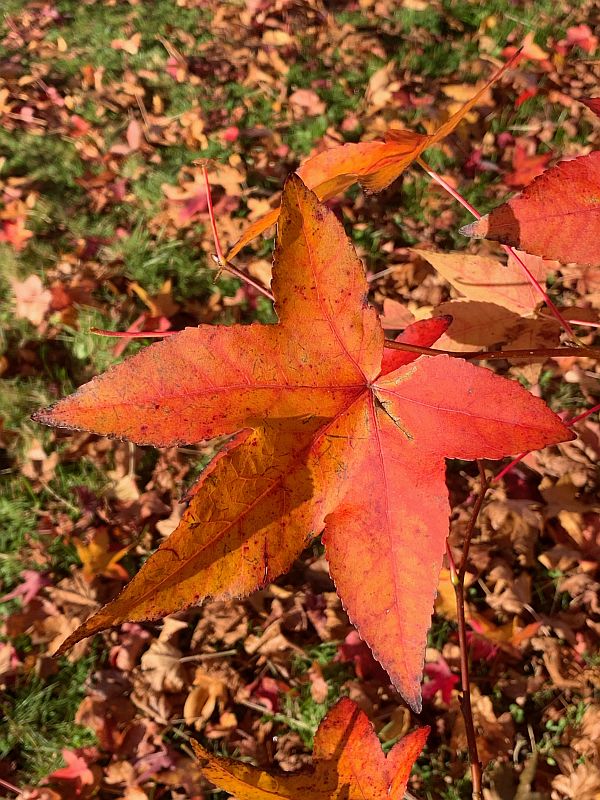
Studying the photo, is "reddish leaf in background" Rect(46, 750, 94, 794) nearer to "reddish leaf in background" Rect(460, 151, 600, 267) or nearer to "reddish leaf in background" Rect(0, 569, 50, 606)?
"reddish leaf in background" Rect(0, 569, 50, 606)

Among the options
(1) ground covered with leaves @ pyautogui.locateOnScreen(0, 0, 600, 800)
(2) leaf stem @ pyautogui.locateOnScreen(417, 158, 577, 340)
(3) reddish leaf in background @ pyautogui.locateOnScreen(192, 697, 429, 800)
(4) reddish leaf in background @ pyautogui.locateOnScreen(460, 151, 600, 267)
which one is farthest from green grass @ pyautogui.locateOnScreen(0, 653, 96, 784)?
(4) reddish leaf in background @ pyautogui.locateOnScreen(460, 151, 600, 267)

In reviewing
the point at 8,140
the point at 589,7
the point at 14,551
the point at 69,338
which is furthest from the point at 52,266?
the point at 589,7

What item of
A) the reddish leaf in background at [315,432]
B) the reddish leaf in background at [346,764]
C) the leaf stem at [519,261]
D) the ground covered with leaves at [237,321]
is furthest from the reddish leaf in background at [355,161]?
the reddish leaf in background at [346,764]

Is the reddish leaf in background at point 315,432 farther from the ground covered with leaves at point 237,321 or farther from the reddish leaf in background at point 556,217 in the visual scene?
the ground covered with leaves at point 237,321

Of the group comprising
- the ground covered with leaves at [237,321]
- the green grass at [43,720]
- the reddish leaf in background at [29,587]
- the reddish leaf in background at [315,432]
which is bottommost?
the green grass at [43,720]

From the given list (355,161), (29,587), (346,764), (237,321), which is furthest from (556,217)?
(29,587)

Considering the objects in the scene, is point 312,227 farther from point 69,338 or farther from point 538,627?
point 69,338
